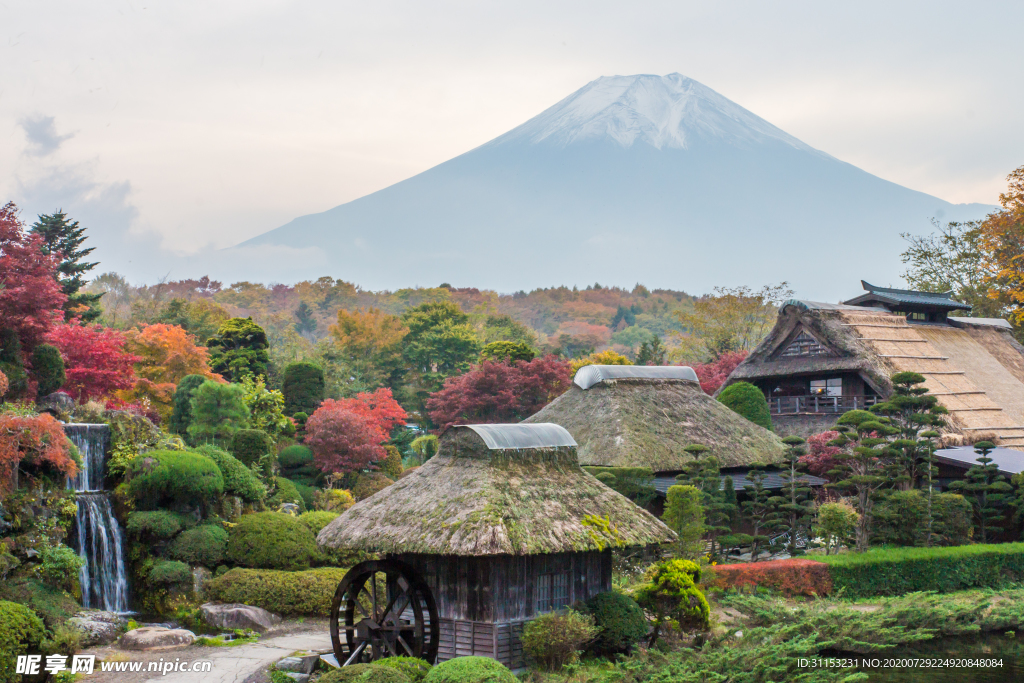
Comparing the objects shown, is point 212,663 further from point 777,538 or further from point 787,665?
point 777,538

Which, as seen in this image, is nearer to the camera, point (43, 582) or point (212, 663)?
point (212, 663)

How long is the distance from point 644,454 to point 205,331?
84.5ft

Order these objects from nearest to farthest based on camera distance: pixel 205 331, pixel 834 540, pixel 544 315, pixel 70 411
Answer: pixel 70 411
pixel 834 540
pixel 205 331
pixel 544 315

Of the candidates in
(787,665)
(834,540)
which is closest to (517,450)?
(787,665)

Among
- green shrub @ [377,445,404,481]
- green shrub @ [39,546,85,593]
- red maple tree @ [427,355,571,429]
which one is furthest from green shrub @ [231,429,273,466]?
red maple tree @ [427,355,571,429]

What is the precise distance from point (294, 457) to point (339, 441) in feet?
5.24

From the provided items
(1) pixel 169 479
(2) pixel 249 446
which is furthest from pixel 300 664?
(2) pixel 249 446

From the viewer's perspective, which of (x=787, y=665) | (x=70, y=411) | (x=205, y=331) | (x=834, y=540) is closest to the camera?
(x=787, y=665)

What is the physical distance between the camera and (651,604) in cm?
1520

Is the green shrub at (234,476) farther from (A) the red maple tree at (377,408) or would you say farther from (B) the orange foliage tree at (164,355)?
(B) the orange foliage tree at (164,355)

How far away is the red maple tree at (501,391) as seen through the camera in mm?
36562

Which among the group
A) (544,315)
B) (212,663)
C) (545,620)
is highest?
(544,315)

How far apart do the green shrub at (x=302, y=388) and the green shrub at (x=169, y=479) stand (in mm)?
13140

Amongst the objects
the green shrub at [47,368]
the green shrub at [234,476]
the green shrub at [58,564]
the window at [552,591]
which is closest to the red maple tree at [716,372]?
the green shrub at [234,476]
